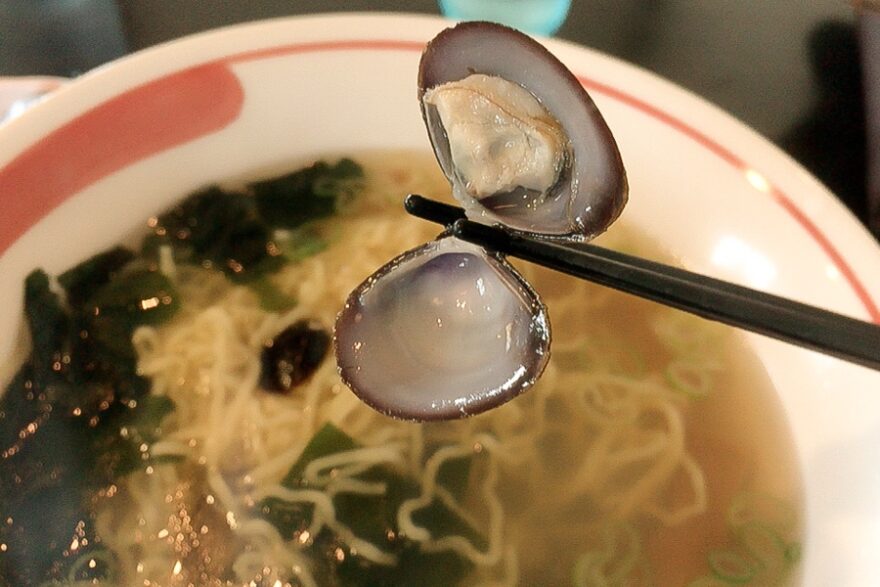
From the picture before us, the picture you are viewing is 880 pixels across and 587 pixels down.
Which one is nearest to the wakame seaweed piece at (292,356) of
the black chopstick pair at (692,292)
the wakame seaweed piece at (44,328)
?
the wakame seaweed piece at (44,328)

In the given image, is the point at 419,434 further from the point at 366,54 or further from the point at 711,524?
the point at 366,54

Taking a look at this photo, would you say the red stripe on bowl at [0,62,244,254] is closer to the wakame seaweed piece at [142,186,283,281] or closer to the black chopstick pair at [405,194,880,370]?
the wakame seaweed piece at [142,186,283,281]

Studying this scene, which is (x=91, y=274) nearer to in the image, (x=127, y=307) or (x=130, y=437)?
(x=127, y=307)

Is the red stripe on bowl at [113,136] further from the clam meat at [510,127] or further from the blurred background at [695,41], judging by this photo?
the clam meat at [510,127]

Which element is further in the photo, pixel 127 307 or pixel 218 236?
pixel 218 236

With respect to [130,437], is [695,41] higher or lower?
higher

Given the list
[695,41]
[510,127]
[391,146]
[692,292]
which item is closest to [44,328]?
[391,146]

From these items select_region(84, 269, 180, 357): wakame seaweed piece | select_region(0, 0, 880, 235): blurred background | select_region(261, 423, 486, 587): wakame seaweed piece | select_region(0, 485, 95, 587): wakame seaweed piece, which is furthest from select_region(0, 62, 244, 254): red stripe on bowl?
select_region(261, 423, 486, 587): wakame seaweed piece
